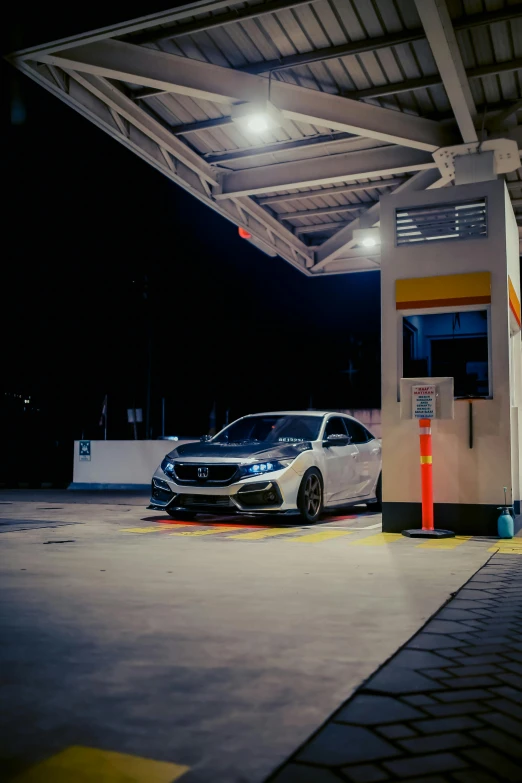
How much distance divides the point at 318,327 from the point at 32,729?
38514 millimetres

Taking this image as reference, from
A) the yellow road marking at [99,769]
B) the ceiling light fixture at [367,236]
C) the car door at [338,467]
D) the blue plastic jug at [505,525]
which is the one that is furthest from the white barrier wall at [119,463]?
the yellow road marking at [99,769]

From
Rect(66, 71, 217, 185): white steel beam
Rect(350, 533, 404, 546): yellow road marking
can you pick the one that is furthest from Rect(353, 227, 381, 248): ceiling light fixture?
Rect(350, 533, 404, 546): yellow road marking

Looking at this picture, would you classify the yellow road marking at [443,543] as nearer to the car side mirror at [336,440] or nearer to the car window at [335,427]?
the car side mirror at [336,440]

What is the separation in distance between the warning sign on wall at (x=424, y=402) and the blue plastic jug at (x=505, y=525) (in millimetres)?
1362

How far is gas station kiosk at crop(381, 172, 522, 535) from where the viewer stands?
9047mm

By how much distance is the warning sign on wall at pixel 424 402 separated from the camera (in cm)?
885

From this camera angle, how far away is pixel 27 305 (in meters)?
43.5

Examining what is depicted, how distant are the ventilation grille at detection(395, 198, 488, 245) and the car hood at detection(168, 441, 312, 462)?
9.89ft

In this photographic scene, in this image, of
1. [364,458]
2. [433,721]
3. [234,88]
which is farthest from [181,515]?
[433,721]

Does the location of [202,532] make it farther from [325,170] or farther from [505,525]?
[325,170]

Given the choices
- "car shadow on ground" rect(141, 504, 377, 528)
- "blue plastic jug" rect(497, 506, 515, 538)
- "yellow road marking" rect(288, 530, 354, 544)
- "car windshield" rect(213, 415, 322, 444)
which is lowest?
"car shadow on ground" rect(141, 504, 377, 528)

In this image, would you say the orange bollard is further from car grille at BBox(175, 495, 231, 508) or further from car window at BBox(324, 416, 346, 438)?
car grille at BBox(175, 495, 231, 508)

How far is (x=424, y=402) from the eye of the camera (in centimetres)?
890

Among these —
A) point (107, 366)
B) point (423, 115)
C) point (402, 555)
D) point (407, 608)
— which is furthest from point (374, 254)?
point (107, 366)
